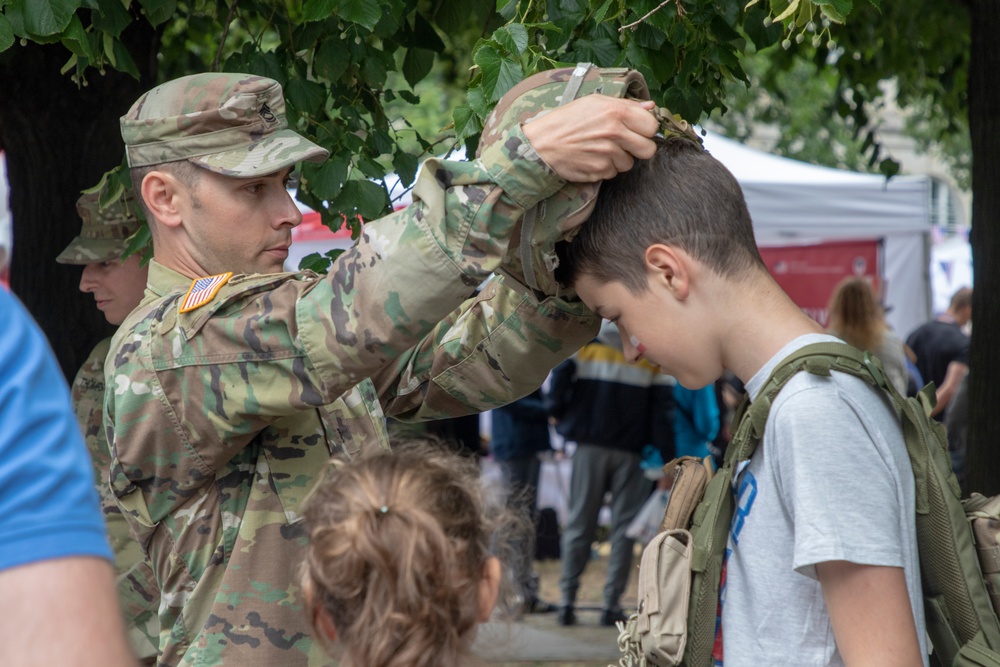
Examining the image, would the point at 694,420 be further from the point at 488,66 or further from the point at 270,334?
the point at 270,334

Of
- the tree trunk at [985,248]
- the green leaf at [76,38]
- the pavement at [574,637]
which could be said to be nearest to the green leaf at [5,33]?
the green leaf at [76,38]

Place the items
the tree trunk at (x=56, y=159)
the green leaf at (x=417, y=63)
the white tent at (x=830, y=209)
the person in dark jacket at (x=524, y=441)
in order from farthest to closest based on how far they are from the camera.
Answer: the white tent at (x=830, y=209) < the person in dark jacket at (x=524, y=441) < the tree trunk at (x=56, y=159) < the green leaf at (x=417, y=63)

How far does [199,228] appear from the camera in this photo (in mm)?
2076

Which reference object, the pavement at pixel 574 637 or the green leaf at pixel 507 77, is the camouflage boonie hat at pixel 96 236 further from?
the pavement at pixel 574 637

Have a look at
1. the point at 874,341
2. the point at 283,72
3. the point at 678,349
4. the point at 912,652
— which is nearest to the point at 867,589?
the point at 912,652

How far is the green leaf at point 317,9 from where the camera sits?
2586 mm

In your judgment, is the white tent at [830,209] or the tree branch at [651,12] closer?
the tree branch at [651,12]

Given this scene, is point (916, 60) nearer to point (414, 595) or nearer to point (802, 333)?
point (802, 333)

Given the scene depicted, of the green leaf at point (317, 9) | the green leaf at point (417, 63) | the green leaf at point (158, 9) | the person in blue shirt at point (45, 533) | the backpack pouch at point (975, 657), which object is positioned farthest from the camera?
the green leaf at point (417, 63)

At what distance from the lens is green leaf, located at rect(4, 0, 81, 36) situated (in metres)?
2.34

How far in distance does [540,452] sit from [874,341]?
7.91 feet

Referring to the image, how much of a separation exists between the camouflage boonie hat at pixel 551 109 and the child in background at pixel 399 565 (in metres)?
0.43

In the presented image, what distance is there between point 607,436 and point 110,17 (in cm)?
496

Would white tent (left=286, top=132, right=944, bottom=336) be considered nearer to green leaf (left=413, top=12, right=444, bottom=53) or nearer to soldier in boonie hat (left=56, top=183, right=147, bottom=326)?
soldier in boonie hat (left=56, top=183, right=147, bottom=326)
